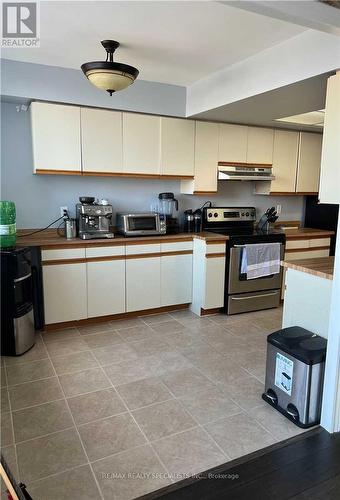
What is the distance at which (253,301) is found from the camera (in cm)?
416

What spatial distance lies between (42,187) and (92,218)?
A: 64cm

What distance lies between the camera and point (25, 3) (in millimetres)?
2094

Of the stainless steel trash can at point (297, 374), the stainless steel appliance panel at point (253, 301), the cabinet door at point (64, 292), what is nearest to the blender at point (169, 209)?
the stainless steel appliance panel at point (253, 301)

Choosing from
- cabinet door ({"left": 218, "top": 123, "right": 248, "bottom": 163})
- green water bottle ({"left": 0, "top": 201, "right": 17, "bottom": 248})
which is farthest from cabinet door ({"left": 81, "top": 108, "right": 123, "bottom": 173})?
cabinet door ({"left": 218, "top": 123, "right": 248, "bottom": 163})

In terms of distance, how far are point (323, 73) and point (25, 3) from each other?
Answer: 1893 millimetres

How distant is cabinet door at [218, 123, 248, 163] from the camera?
4.16 m

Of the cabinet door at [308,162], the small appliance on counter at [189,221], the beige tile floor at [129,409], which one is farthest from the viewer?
the cabinet door at [308,162]

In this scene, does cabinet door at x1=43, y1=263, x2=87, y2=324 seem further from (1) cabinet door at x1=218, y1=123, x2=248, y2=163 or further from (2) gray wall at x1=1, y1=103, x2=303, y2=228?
(1) cabinet door at x1=218, y1=123, x2=248, y2=163

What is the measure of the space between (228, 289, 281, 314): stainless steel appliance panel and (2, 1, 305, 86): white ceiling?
2379mm

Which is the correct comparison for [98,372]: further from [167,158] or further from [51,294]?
[167,158]

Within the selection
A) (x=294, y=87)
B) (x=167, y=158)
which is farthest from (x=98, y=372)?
(x=294, y=87)

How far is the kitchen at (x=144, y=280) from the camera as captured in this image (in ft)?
6.72

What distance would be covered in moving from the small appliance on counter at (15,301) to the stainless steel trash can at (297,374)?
2010 millimetres

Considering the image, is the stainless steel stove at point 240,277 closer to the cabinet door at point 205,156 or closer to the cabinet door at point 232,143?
the cabinet door at point 205,156
